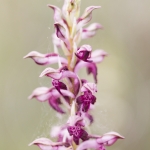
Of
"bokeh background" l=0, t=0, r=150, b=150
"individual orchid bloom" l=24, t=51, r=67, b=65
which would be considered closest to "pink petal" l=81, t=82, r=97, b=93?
"individual orchid bloom" l=24, t=51, r=67, b=65

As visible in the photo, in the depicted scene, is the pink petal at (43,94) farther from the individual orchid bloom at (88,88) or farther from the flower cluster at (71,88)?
the individual orchid bloom at (88,88)

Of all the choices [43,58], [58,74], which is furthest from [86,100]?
[43,58]

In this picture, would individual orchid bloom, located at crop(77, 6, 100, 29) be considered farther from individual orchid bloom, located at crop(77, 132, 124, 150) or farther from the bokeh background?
the bokeh background

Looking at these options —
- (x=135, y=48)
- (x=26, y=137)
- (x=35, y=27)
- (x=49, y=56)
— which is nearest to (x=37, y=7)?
(x=35, y=27)

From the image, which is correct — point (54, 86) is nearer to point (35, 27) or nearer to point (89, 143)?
point (89, 143)

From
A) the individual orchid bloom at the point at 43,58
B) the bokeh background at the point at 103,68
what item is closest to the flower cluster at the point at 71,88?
the individual orchid bloom at the point at 43,58

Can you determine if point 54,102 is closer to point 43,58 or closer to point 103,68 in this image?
point 43,58
